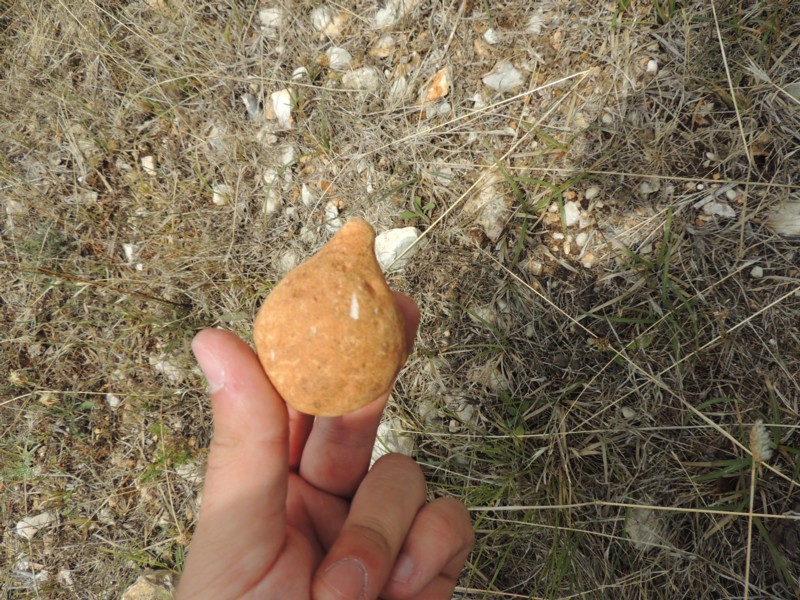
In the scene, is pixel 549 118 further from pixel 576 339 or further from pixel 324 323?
pixel 324 323

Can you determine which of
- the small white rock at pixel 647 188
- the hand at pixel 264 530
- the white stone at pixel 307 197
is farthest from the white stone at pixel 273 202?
the small white rock at pixel 647 188

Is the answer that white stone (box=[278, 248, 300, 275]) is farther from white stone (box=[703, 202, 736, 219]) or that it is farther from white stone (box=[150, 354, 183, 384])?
white stone (box=[703, 202, 736, 219])

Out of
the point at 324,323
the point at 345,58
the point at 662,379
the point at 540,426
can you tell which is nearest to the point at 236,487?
the point at 324,323

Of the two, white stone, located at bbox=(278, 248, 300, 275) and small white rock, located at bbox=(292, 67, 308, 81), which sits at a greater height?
small white rock, located at bbox=(292, 67, 308, 81)

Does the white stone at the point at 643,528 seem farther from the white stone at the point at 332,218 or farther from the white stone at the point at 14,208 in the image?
the white stone at the point at 14,208

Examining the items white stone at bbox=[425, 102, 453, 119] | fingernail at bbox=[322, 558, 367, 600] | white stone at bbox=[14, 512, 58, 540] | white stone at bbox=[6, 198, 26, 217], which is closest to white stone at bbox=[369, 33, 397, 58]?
white stone at bbox=[425, 102, 453, 119]

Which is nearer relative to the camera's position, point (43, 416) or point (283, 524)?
point (283, 524)
